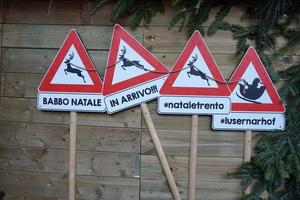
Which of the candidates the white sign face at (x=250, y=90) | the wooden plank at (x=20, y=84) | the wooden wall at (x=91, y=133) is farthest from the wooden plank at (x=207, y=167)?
the wooden plank at (x=20, y=84)

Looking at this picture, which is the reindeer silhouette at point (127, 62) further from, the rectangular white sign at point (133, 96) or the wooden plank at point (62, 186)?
the wooden plank at point (62, 186)

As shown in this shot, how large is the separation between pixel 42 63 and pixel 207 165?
163 centimetres

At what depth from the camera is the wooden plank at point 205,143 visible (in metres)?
3.67

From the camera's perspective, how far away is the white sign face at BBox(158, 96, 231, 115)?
3.63 metres

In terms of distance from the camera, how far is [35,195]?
389cm

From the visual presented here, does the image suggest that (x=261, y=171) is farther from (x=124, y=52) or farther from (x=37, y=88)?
(x=37, y=88)

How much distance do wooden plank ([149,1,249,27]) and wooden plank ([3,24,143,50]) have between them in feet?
0.55

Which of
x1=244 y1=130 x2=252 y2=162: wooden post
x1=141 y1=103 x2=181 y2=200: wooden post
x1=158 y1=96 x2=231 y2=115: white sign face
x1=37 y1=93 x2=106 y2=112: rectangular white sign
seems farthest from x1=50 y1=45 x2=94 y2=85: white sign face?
x1=244 y1=130 x2=252 y2=162: wooden post

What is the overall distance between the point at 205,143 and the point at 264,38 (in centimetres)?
97

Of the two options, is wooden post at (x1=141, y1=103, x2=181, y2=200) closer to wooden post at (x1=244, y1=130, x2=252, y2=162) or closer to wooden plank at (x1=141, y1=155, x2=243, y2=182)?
wooden plank at (x1=141, y1=155, x2=243, y2=182)

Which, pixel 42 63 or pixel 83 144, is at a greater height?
pixel 42 63

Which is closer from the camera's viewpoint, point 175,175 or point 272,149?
point 272,149

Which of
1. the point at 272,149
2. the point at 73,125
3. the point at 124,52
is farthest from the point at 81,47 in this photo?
the point at 272,149

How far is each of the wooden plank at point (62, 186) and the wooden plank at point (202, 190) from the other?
110 mm
